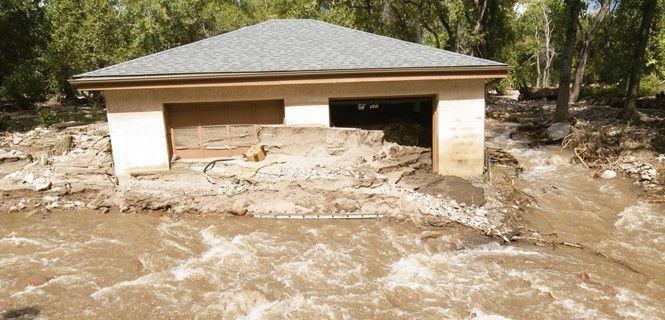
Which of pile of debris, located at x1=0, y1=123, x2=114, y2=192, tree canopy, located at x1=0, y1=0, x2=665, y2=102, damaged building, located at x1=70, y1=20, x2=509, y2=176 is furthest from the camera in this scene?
tree canopy, located at x1=0, y1=0, x2=665, y2=102

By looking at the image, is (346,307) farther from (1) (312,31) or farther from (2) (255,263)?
(1) (312,31)

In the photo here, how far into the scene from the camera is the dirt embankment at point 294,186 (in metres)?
9.89

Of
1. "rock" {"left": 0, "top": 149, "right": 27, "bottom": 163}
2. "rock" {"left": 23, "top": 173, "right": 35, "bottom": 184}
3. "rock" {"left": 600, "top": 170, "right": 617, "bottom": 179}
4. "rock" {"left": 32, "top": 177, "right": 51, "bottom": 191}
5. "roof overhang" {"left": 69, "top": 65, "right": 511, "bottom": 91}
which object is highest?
"roof overhang" {"left": 69, "top": 65, "right": 511, "bottom": 91}

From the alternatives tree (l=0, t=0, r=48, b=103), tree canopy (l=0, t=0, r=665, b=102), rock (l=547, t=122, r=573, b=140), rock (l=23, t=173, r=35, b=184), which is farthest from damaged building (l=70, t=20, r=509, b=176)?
tree (l=0, t=0, r=48, b=103)

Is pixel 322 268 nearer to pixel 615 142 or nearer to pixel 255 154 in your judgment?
pixel 255 154

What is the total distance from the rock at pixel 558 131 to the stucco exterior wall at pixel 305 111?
6.05 meters

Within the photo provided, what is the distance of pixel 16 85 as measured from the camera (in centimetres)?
2264

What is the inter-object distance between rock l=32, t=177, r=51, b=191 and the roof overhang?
2550mm

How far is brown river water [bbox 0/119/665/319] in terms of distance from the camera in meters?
6.46

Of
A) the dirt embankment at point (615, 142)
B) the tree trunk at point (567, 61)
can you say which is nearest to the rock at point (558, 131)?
the dirt embankment at point (615, 142)

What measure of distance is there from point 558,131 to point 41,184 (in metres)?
16.6

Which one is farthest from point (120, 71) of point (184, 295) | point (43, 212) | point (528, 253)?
point (528, 253)

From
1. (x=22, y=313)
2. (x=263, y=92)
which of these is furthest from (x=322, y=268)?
(x=263, y=92)

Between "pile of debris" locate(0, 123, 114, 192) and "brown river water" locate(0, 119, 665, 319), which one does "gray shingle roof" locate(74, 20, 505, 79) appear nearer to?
"pile of debris" locate(0, 123, 114, 192)
